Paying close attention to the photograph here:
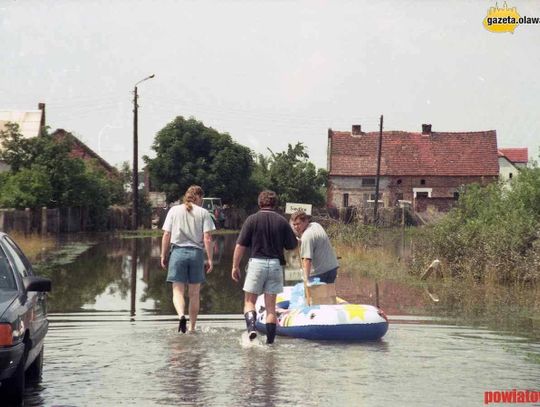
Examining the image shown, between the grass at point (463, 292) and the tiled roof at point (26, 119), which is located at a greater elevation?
the tiled roof at point (26, 119)

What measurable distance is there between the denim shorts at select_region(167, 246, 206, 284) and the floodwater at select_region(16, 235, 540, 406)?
688mm

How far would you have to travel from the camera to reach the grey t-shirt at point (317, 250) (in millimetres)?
16781

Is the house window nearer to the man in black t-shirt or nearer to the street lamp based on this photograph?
the street lamp

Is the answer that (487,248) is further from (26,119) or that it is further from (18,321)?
(26,119)

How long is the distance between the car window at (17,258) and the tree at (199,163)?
6979 centimetres

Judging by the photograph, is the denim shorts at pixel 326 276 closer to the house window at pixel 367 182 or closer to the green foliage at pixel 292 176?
the green foliage at pixel 292 176

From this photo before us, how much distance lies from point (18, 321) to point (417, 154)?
92.2 meters

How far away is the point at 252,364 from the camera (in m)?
13.1

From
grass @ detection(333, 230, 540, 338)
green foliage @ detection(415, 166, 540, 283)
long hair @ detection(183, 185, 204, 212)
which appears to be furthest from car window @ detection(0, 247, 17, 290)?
green foliage @ detection(415, 166, 540, 283)

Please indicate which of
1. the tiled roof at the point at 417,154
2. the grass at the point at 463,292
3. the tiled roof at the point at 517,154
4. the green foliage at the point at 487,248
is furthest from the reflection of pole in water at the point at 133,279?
the tiled roof at the point at 517,154

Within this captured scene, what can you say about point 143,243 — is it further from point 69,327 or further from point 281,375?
point 281,375

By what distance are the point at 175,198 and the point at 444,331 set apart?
6797cm

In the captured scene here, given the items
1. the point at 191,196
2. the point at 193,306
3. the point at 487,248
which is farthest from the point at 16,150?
the point at 193,306

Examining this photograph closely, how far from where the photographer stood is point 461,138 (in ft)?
339
